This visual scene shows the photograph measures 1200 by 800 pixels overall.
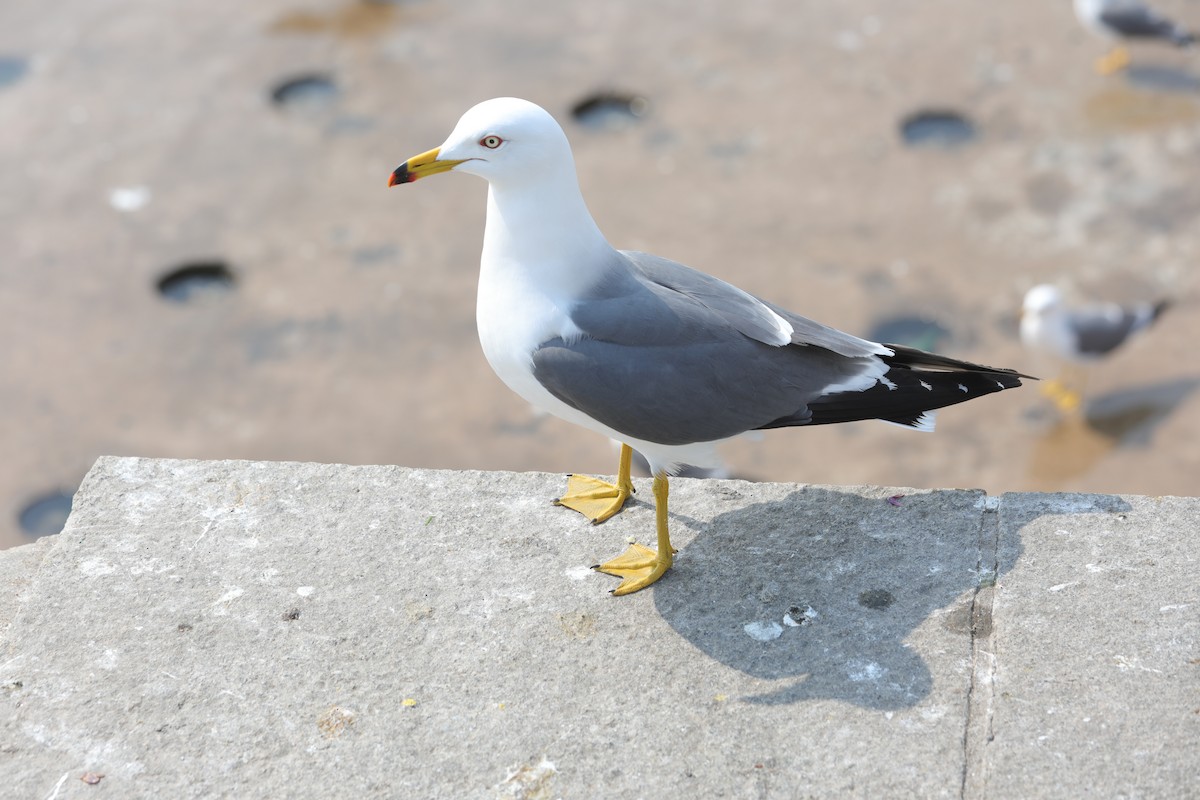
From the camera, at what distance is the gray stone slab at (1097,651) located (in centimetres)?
283

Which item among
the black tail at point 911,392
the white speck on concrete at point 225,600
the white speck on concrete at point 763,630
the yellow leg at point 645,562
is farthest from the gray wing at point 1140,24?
the white speck on concrete at point 225,600

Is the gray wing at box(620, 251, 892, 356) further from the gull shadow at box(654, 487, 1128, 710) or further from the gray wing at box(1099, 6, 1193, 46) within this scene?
the gray wing at box(1099, 6, 1193, 46)

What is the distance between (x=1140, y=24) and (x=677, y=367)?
24.6 ft

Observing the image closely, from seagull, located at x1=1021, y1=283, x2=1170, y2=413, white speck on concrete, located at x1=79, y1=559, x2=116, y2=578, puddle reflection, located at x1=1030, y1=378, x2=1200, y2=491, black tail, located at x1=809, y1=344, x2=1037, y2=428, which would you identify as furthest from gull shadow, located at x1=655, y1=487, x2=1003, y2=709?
seagull, located at x1=1021, y1=283, x2=1170, y2=413

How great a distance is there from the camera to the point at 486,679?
125 inches

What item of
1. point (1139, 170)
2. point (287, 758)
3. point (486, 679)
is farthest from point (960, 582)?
point (1139, 170)

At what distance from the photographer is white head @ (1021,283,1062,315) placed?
724 centimetres

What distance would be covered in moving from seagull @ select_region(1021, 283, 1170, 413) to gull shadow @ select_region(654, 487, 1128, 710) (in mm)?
3896

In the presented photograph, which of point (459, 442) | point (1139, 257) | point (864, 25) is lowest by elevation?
point (459, 442)

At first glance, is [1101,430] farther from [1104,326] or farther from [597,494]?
[597,494]

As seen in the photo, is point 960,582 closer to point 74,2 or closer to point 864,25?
point 864,25

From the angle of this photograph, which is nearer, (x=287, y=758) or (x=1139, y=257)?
(x=287, y=758)

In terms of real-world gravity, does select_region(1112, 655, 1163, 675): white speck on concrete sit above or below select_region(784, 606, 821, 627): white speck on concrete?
above

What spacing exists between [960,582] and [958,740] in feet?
1.71
